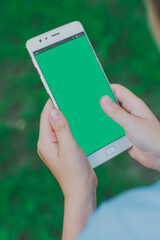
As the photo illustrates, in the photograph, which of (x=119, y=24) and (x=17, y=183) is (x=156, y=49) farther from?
(x=17, y=183)

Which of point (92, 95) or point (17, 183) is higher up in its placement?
point (92, 95)

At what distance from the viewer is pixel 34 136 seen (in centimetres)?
203

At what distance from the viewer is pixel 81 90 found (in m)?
1.51

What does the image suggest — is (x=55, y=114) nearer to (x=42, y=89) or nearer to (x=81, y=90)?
(x=81, y=90)

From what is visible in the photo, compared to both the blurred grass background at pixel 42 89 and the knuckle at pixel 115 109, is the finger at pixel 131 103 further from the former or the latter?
the blurred grass background at pixel 42 89

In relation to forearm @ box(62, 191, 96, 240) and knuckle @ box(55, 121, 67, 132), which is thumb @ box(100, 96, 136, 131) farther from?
forearm @ box(62, 191, 96, 240)

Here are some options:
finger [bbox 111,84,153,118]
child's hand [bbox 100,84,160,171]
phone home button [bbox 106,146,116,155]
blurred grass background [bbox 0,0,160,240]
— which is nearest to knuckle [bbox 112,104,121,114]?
child's hand [bbox 100,84,160,171]

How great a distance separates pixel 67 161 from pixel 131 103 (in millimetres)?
430

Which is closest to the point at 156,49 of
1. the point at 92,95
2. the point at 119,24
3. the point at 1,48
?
the point at 119,24

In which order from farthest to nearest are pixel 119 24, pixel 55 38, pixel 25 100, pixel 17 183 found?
pixel 119 24 → pixel 25 100 → pixel 17 183 → pixel 55 38

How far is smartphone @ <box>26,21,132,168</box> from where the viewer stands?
1.45 m

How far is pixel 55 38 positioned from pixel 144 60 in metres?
0.97

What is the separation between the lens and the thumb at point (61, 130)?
4.13ft

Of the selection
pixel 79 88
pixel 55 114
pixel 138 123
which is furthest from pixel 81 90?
pixel 138 123
